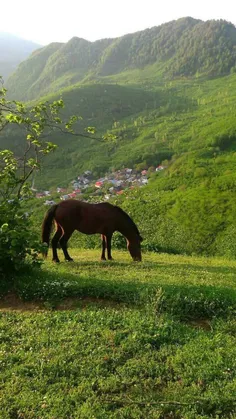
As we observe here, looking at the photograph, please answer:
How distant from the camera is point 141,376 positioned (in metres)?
6.47

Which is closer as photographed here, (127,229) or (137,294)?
(137,294)

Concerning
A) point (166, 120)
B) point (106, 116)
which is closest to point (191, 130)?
point (166, 120)

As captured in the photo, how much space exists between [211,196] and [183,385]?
31668 millimetres

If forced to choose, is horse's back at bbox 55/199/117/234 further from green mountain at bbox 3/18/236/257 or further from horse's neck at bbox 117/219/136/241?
green mountain at bbox 3/18/236/257

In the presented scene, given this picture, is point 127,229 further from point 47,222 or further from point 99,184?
point 99,184

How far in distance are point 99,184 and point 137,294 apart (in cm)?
6814

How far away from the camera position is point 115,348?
7230 mm

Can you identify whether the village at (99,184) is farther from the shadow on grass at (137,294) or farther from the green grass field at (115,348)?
the green grass field at (115,348)

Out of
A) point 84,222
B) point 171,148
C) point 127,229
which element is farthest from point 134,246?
point 171,148

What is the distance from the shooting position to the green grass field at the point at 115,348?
19.1ft

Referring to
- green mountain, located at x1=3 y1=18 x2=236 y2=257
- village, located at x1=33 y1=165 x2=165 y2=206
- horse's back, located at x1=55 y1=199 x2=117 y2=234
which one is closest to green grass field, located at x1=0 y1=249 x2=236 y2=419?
horse's back, located at x1=55 y1=199 x2=117 y2=234

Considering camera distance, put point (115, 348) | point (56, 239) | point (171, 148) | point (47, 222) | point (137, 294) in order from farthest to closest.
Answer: point (171, 148)
point (56, 239)
point (47, 222)
point (137, 294)
point (115, 348)

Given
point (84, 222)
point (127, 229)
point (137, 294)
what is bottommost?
point (137, 294)

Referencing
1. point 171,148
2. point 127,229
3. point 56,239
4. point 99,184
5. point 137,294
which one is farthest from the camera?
point 171,148
